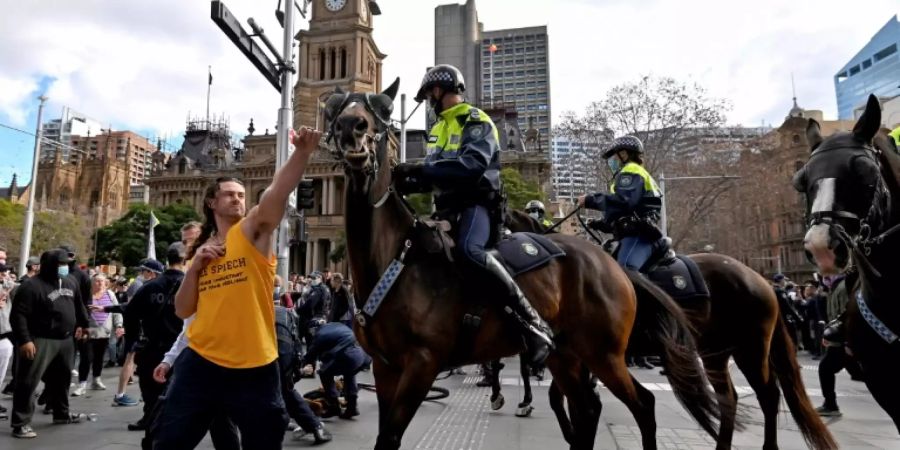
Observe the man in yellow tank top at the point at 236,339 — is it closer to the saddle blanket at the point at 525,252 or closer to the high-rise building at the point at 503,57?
the saddle blanket at the point at 525,252

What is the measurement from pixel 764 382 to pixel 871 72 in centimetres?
11889

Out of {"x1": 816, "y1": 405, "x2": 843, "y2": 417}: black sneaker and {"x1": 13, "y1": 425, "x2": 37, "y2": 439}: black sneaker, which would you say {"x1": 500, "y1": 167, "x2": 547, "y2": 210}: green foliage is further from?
{"x1": 13, "y1": 425, "x2": 37, "y2": 439}: black sneaker

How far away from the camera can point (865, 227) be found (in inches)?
116

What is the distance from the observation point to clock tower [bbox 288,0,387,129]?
68688 mm

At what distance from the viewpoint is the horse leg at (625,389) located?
4.29 metres

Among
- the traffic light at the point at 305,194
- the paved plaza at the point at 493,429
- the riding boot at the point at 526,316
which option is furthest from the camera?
the traffic light at the point at 305,194

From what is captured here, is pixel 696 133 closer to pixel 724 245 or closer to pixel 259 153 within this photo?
pixel 724 245

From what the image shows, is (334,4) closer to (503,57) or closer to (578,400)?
(503,57)

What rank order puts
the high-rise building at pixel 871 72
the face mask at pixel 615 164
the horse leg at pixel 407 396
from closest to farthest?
the horse leg at pixel 407 396
the face mask at pixel 615 164
the high-rise building at pixel 871 72

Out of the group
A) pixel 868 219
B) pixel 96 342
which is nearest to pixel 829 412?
pixel 868 219

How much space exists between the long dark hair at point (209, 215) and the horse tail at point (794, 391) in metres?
5.30

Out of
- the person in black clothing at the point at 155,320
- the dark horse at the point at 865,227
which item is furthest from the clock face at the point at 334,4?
the dark horse at the point at 865,227

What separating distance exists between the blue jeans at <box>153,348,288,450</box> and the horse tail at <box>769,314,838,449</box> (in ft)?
15.8

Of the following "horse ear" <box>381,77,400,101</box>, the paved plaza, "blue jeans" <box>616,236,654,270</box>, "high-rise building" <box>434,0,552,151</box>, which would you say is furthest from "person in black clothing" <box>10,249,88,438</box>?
"high-rise building" <box>434,0,552,151</box>
